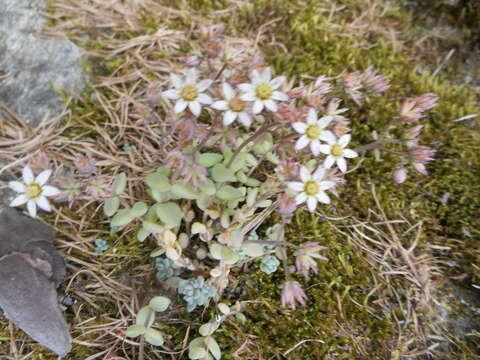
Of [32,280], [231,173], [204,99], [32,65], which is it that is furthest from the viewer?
[32,65]

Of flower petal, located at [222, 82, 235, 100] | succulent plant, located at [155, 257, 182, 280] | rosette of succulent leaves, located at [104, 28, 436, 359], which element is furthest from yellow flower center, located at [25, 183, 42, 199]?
flower petal, located at [222, 82, 235, 100]

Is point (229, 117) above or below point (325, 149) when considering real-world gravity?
above

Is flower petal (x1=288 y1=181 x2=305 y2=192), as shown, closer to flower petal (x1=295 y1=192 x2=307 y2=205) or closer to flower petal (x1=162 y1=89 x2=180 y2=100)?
flower petal (x1=295 y1=192 x2=307 y2=205)

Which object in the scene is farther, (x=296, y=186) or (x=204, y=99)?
(x=296, y=186)

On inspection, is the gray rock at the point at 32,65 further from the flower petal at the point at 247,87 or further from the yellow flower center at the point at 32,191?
the flower petal at the point at 247,87

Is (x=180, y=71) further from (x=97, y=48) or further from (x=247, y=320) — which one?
(x=247, y=320)

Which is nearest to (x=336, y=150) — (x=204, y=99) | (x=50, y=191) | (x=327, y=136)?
(x=327, y=136)

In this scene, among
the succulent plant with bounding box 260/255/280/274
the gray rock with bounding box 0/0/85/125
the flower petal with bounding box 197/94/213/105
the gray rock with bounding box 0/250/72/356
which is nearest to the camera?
the flower petal with bounding box 197/94/213/105

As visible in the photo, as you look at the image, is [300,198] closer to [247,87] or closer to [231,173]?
[231,173]
